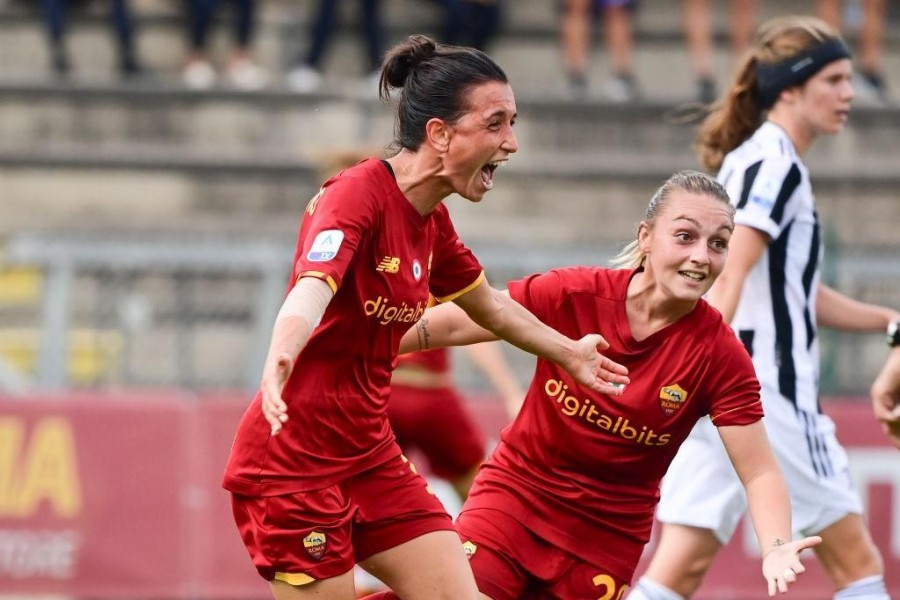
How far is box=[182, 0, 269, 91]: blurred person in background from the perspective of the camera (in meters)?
13.5

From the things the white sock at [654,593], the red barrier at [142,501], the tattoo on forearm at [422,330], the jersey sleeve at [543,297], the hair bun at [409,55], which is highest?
the hair bun at [409,55]

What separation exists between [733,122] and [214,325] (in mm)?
4770

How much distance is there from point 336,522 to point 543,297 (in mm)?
1079

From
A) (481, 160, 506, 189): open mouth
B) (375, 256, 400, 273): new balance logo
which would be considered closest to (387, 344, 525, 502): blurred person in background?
(481, 160, 506, 189): open mouth

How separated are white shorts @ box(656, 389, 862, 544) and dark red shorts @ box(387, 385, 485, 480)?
2.21m

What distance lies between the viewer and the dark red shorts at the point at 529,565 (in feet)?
16.8

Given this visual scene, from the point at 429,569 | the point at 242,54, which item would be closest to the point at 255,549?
the point at 429,569

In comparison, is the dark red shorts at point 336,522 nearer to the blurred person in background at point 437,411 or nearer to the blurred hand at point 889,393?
the blurred hand at point 889,393

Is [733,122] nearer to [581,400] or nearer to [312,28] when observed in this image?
[581,400]

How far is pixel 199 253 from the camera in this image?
1020 centimetres

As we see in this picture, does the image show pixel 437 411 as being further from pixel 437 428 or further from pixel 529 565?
pixel 529 565

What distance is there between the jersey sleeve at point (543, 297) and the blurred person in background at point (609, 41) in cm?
853

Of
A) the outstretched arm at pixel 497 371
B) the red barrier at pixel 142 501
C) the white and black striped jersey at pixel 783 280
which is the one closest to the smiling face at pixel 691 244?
the white and black striped jersey at pixel 783 280

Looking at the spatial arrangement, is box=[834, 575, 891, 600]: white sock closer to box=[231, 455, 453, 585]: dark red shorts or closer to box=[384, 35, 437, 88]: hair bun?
box=[231, 455, 453, 585]: dark red shorts
